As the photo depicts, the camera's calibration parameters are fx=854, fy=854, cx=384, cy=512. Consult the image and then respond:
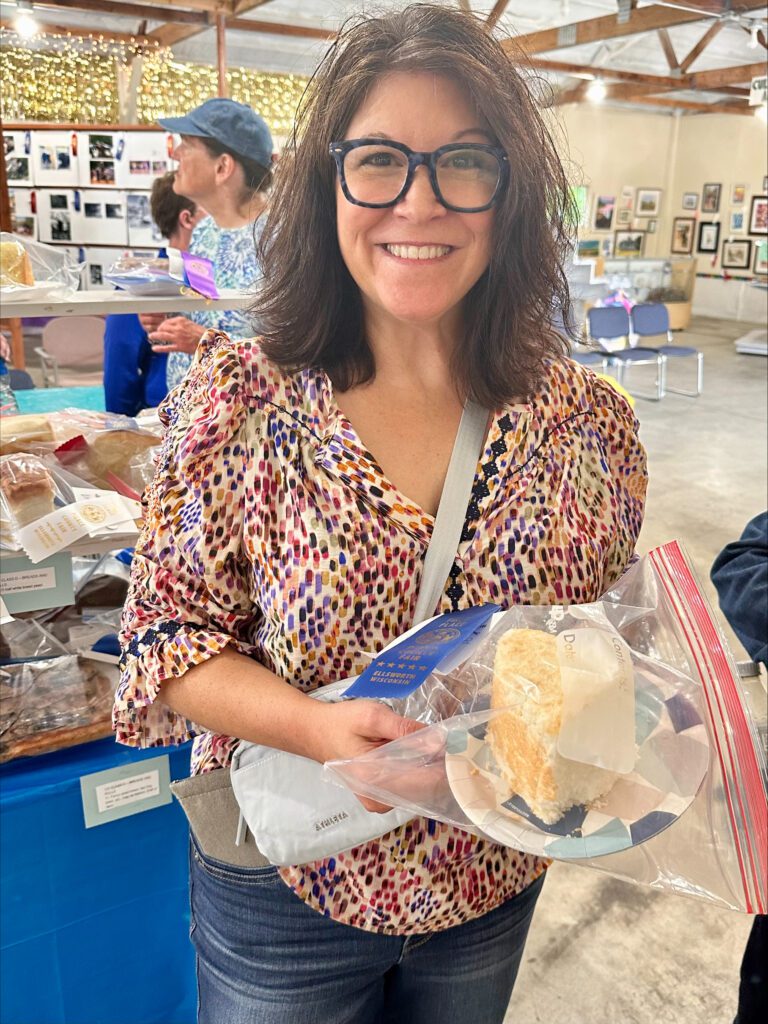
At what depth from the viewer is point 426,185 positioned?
3.24 ft

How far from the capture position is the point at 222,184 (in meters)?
3.05

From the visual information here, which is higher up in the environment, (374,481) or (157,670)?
(374,481)

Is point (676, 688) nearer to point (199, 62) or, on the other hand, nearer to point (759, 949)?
point (759, 949)

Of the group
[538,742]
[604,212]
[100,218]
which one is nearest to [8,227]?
[100,218]

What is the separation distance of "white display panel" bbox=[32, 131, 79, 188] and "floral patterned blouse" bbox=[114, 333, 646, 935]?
7.72 meters

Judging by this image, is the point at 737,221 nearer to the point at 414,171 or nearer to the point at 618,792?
the point at 414,171

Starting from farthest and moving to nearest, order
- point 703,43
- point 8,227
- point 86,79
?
point 703,43 < point 86,79 < point 8,227

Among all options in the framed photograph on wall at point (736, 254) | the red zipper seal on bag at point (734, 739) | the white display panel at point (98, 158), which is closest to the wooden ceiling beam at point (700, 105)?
the framed photograph on wall at point (736, 254)

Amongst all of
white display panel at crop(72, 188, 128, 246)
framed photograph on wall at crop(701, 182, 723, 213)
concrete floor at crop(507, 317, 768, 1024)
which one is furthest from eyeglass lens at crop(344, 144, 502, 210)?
framed photograph on wall at crop(701, 182, 723, 213)

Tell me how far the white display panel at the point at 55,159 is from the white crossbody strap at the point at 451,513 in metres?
7.84

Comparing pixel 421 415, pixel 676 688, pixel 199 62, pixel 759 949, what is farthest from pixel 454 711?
pixel 199 62

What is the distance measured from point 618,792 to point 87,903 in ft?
4.63

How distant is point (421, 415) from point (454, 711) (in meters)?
0.40

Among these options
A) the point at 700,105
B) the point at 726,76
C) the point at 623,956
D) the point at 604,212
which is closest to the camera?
the point at 623,956
